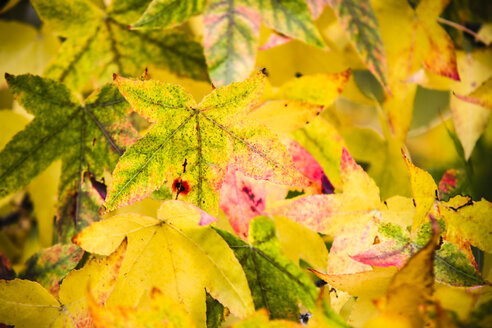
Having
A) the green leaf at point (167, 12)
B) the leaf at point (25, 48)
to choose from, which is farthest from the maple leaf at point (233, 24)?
the leaf at point (25, 48)

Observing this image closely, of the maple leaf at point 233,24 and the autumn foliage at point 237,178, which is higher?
the maple leaf at point 233,24

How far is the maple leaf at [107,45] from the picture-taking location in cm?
55

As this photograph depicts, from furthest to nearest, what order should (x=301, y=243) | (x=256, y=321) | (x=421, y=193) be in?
(x=301, y=243) → (x=421, y=193) → (x=256, y=321)

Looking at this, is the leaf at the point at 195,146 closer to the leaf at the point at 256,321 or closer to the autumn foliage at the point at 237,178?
the autumn foliage at the point at 237,178

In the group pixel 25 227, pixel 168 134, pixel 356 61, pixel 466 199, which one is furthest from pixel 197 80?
pixel 25 227

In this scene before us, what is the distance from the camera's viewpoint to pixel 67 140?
1.65 feet

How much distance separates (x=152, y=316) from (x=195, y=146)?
0.21 metres

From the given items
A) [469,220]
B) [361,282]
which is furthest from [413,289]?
[469,220]

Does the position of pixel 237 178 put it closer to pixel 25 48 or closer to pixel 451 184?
pixel 451 184

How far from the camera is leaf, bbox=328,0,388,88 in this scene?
0.53 m

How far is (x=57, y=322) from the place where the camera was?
1.45 feet

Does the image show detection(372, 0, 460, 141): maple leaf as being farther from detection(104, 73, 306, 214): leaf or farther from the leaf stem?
detection(104, 73, 306, 214): leaf

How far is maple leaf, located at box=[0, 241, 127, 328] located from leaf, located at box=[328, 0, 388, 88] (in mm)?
484

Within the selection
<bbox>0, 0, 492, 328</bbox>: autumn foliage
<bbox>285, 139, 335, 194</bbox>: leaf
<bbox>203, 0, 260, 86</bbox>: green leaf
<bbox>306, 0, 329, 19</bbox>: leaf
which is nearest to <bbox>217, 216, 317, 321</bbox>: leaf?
<bbox>0, 0, 492, 328</bbox>: autumn foliage
